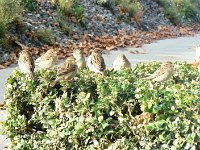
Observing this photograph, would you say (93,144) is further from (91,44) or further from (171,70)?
(91,44)

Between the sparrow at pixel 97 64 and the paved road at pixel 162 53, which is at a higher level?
the sparrow at pixel 97 64

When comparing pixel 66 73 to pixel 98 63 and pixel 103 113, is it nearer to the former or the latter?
pixel 103 113

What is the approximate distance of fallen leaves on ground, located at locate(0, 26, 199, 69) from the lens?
13617 mm

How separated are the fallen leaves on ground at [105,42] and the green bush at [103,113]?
627cm

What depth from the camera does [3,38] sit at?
43.8 feet

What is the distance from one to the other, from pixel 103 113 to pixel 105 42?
11.8 meters

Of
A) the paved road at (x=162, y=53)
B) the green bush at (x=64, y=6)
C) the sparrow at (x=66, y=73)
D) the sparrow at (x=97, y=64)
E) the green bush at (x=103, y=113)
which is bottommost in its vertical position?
the paved road at (x=162, y=53)

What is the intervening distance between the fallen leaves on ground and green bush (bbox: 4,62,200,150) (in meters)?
6.27

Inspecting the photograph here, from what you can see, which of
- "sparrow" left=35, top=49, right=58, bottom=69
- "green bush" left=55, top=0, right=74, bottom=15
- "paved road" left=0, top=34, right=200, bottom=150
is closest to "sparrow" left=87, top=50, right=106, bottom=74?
"sparrow" left=35, top=49, right=58, bottom=69

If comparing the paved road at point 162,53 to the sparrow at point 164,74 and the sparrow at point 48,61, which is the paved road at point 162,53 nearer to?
the sparrow at point 48,61

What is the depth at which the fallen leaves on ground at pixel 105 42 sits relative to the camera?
536 inches

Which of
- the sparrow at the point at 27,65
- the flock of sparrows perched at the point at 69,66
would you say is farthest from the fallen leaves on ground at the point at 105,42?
the sparrow at the point at 27,65

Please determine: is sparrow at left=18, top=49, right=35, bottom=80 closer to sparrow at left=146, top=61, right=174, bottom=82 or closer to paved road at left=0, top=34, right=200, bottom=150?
sparrow at left=146, top=61, right=174, bottom=82

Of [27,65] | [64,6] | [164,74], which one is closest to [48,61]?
[27,65]
